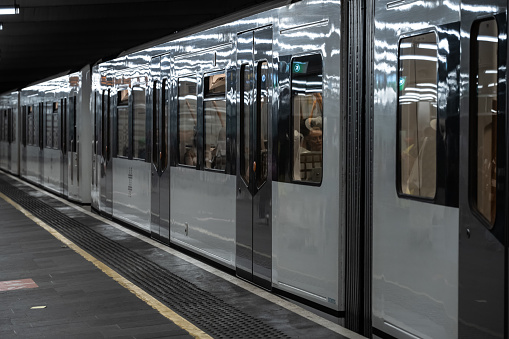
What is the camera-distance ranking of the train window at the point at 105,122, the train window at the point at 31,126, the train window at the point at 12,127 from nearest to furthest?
the train window at the point at 105,122 → the train window at the point at 31,126 → the train window at the point at 12,127

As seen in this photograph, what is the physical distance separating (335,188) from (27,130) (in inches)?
859

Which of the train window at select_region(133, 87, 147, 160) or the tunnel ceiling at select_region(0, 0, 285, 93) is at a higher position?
the tunnel ceiling at select_region(0, 0, 285, 93)

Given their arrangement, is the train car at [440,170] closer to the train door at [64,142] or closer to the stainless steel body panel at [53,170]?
the train door at [64,142]

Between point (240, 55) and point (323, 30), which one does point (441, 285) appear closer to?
point (323, 30)

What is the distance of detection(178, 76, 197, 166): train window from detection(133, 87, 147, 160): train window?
72.7 inches

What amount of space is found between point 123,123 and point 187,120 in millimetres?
3663

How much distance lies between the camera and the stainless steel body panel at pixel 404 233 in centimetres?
576

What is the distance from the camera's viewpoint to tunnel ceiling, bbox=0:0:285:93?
14.8m

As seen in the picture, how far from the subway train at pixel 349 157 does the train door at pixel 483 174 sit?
0.04 feet

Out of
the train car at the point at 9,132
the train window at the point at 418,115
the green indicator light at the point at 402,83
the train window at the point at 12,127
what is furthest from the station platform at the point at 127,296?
the train window at the point at 12,127

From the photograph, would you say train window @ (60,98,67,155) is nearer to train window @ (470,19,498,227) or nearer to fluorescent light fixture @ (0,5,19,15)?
fluorescent light fixture @ (0,5,19,15)

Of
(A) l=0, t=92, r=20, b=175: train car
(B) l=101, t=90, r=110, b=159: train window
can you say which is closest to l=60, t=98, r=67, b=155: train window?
(B) l=101, t=90, r=110, b=159: train window

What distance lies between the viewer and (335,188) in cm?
737

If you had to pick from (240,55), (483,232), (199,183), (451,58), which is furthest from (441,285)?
(199,183)
